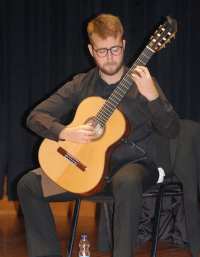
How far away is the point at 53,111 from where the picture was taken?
296 centimetres

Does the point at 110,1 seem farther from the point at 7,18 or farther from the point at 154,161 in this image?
the point at 154,161

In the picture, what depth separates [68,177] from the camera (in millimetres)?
2744

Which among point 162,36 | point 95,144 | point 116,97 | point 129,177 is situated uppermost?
point 162,36

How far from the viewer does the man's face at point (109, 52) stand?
2801mm

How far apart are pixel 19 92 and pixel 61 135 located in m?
2.03

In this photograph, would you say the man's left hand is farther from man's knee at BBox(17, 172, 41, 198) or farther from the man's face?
man's knee at BBox(17, 172, 41, 198)

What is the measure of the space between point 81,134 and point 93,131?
6 centimetres

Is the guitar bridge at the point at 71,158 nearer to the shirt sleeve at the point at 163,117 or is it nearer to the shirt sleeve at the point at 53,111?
the shirt sleeve at the point at 53,111

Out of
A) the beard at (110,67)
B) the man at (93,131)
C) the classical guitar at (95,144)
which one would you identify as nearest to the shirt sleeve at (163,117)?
the man at (93,131)

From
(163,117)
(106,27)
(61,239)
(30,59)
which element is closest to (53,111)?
(106,27)

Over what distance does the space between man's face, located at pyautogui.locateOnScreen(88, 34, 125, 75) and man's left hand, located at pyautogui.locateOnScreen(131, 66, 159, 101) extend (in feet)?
0.79

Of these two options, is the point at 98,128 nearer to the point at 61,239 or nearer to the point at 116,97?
the point at 116,97

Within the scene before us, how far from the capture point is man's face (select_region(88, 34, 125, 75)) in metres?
2.80

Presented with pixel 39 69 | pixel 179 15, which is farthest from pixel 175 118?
pixel 39 69
